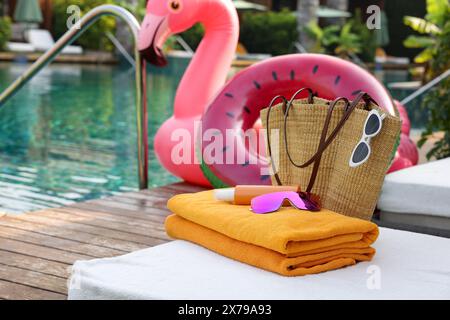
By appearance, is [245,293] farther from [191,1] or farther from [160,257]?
[191,1]

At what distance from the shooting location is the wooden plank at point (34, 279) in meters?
2.32

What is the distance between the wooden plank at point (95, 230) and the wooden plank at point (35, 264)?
0.41 meters

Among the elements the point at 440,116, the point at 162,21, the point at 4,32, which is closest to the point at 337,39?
the point at 4,32

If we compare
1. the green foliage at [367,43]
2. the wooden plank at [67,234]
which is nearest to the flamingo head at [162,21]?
the wooden plank at [67,234]

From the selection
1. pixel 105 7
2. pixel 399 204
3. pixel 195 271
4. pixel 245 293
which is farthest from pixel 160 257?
pixel 105 7

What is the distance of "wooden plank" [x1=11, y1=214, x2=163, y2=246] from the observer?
2979 mm

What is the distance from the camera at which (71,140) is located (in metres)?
7.42

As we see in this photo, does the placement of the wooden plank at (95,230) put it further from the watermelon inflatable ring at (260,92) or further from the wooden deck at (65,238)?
the watermelon inflatable ring at (260,92)

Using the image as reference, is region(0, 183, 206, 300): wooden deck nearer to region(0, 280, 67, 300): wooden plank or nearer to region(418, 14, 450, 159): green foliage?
region(0, 280, 67, 300): wooden plank

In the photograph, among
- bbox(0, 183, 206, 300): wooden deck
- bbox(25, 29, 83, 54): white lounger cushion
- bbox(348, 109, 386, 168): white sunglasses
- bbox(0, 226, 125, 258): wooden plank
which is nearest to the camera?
bbox(348, 109, 386, 168): white sunglasses

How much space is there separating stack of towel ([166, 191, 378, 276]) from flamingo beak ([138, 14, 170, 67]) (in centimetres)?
228

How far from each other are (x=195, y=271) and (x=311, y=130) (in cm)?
68

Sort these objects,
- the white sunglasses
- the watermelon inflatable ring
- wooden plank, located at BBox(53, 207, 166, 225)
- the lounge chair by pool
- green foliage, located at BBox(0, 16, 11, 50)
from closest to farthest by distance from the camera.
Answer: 1. the white sunglasses
2. the lounge chair by pool
3. wooden plank, located at BBox(53, 207, 166, 225)
4. the watermelon inflatable ring
5. green foliage, located at BBox(0, 16, 11, 50)

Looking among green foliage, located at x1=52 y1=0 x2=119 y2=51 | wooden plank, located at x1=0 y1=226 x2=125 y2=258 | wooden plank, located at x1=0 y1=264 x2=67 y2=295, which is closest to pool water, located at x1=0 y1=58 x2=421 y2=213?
wooden plank, located at x1=0 y1=226 x2=125 y2=258
